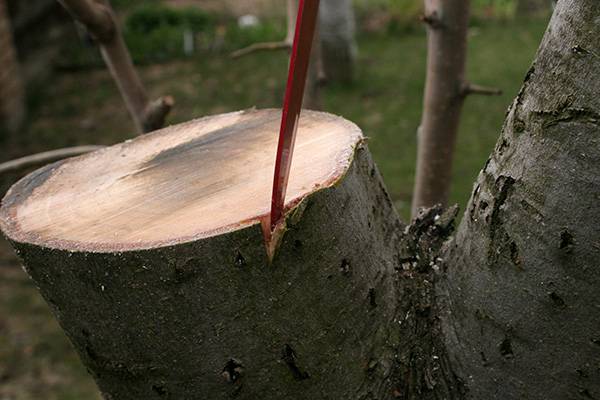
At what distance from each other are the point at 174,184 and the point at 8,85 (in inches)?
196

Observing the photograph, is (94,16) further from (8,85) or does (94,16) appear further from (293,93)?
(8,85)

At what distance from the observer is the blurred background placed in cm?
470

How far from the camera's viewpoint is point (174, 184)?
118cm

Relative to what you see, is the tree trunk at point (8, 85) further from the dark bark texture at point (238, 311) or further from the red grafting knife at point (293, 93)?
the red grafting knife at point (293, 93)

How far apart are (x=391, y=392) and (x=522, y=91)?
49cm

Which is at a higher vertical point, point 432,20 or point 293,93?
point 293,93

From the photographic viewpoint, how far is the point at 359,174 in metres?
1.10

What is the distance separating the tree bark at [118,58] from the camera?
1.70 meters

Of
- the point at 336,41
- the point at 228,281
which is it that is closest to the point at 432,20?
the point at 228,281

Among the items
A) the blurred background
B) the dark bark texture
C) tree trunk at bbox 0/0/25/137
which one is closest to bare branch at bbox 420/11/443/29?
the dark bark texture

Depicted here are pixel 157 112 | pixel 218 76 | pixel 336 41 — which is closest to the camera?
pixel 157 112

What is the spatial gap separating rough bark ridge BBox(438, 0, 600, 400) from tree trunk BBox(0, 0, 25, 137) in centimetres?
525

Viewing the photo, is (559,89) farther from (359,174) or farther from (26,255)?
(26,255)

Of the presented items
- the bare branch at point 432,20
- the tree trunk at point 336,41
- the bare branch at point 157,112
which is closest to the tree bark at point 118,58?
the bare branch at point 157,112
